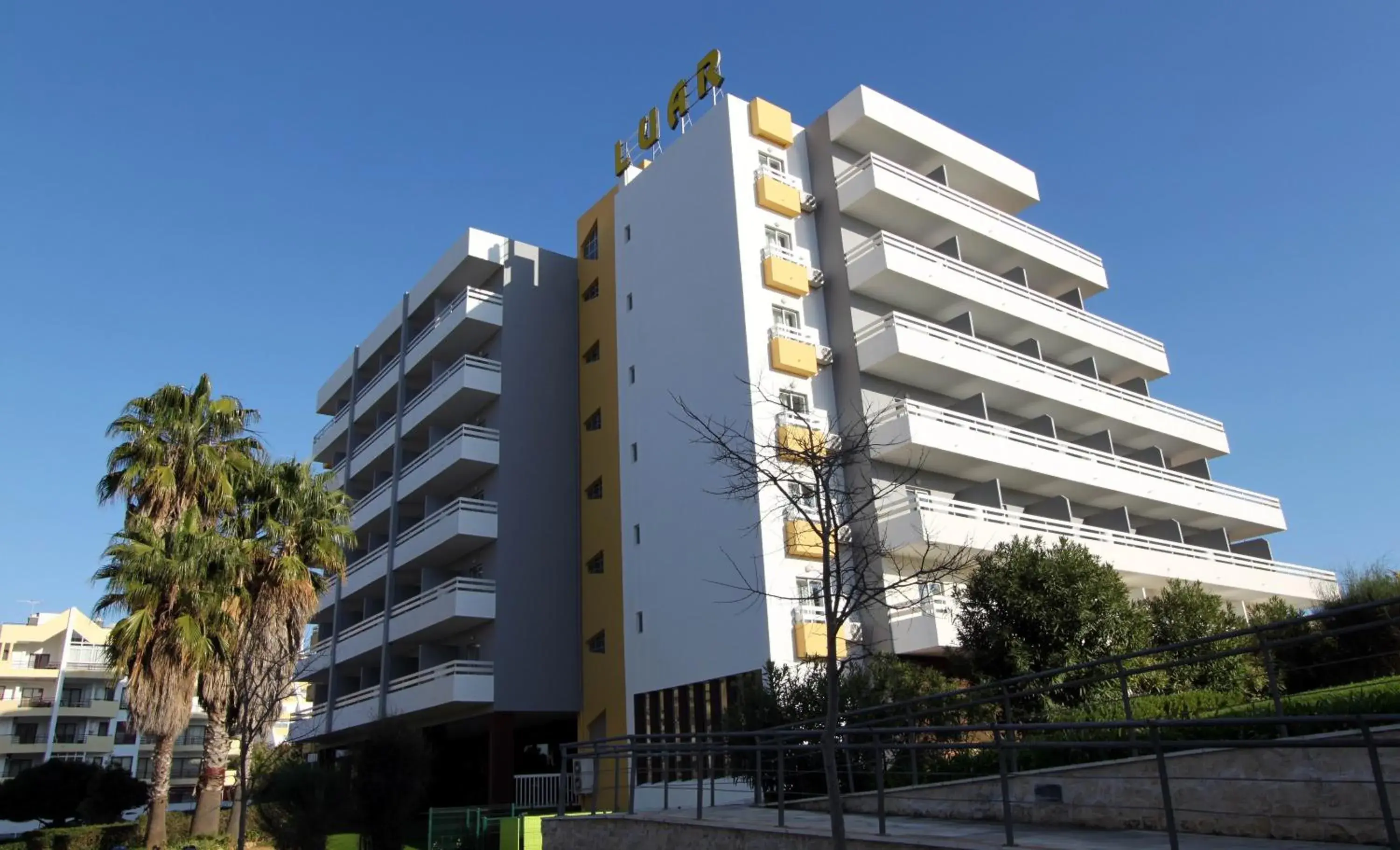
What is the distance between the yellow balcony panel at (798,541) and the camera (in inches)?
1083

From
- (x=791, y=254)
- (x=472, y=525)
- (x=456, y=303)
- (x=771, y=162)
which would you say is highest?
(x=771, y=162)

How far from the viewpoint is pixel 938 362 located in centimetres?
3067

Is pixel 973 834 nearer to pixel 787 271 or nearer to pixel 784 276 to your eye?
pixel 784 276

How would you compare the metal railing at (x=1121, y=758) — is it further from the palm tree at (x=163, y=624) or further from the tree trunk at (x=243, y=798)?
the palm tree at (x=163, y=624)

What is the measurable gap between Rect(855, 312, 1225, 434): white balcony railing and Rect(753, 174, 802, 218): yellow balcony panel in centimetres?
444

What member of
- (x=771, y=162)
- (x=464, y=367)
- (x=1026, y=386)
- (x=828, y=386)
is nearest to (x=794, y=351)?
(x=828, y=386)

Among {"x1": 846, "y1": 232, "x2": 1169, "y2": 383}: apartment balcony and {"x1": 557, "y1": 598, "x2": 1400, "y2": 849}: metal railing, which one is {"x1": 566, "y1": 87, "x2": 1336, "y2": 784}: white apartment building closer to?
{"x1": 846, "y1": 232, "x2": 1169, "y2": 383}: apartment balcony

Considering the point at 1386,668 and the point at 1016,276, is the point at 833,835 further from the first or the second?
the point at 1016,276

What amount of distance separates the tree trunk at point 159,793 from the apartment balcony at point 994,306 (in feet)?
76.0

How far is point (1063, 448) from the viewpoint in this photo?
33.0 metres

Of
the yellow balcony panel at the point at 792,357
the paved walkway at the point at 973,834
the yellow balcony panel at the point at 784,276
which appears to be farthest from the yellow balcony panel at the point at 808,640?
the paved walkway at the point at 973,834

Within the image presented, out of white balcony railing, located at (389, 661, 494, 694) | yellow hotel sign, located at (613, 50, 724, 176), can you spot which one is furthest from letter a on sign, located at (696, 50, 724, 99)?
white balcony railing, located at (389, 661, 494, 694)

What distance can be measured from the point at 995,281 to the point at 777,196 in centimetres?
840

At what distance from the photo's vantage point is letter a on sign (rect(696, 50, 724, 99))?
35250 millimetres
